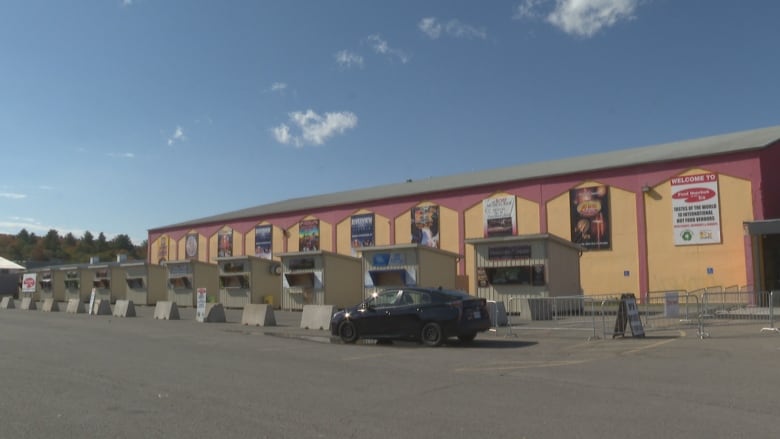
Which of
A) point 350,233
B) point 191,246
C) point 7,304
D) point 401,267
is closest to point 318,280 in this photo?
point 401,267

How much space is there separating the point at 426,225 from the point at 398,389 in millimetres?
32635

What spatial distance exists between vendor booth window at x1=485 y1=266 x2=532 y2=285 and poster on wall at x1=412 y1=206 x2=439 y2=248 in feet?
51.3

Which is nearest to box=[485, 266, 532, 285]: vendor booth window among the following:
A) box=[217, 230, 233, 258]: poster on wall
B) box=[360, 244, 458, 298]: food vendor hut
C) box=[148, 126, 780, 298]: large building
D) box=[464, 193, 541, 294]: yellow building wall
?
box=[148, 126, 780, 298]: large building

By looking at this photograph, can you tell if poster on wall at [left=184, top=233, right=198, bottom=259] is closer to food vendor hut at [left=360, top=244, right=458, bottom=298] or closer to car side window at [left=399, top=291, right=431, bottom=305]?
food vendor hut at [left=360, top=244, right=458, bottom=298]

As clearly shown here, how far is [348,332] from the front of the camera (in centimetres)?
1658

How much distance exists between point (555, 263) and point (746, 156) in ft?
39.4

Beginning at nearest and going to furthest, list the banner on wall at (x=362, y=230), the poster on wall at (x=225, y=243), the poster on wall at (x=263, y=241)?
the banner on wall at (x=362, y=230)
the poster on wall at (x=263, y=241)
the poster on wall at (x=225, y=243)

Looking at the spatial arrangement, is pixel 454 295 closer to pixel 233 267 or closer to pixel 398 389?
pixel 398 389

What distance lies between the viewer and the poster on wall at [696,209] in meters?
29.8

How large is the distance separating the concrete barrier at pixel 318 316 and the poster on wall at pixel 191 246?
3937 centimetres

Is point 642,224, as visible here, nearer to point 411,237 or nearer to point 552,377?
point 411,237

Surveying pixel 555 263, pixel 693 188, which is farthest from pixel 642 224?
pixel 555 263

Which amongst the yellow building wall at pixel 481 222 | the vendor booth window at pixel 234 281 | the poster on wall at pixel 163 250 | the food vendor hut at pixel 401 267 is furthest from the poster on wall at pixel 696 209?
the poster on wall at pixel 163 250

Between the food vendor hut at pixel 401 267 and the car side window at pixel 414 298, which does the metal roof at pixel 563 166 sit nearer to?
the food vendor hut at pixel 401 267
